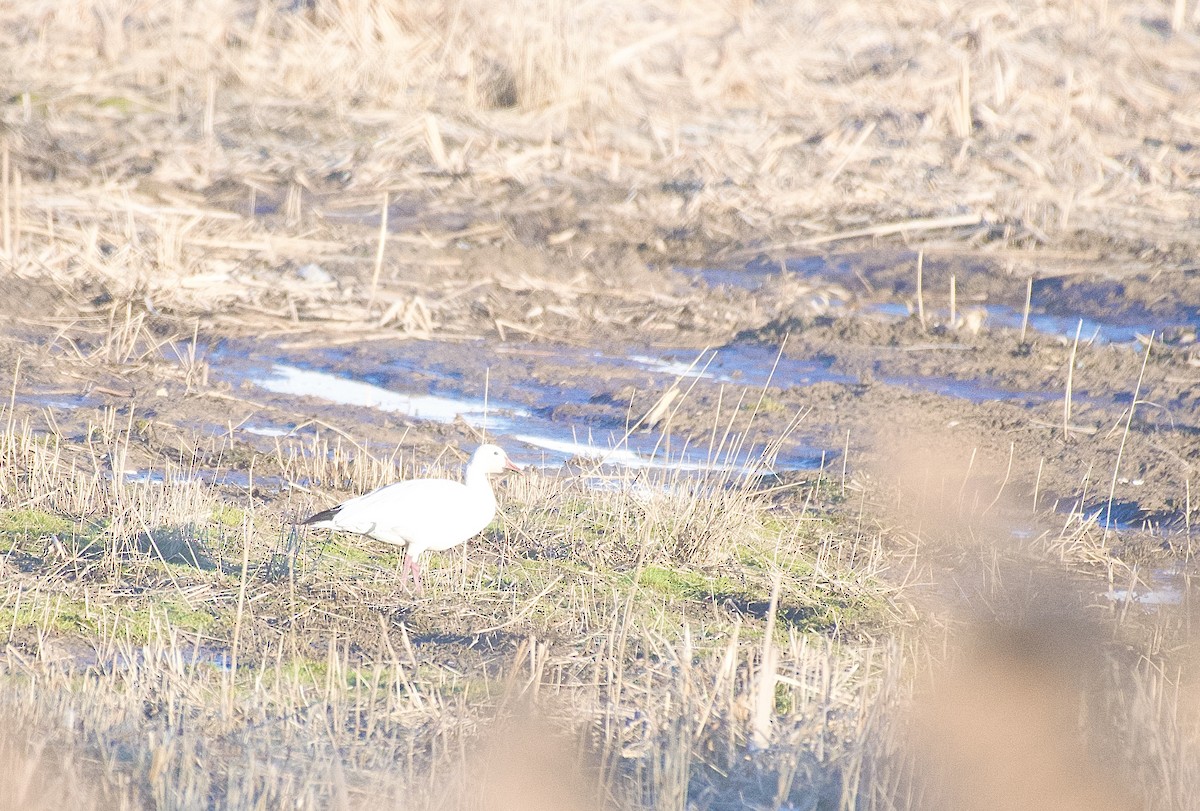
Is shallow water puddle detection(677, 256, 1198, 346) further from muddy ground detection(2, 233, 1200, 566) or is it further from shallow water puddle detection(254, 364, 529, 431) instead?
shallow water puddle detection(254, 364, 529, 431)

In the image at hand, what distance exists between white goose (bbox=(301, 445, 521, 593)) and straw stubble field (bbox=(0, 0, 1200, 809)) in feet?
0.89

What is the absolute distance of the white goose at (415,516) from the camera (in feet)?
20.9

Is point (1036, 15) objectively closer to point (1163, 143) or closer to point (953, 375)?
point (1163, 143)

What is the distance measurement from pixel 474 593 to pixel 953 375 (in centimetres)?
463

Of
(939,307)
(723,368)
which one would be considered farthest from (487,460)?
(939,307)

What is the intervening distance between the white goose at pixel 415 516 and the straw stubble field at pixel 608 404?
27 centimetres

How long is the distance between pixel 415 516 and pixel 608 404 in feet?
11.3

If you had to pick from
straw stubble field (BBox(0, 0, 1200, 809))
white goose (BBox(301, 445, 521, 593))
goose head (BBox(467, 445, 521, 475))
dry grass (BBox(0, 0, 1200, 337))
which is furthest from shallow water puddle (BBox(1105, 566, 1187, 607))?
dry grass (BBox(0, 0, 1200, 337))

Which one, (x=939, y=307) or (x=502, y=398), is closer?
(x=502, y=398)

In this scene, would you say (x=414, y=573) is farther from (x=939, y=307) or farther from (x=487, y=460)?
(x=939, y=307)

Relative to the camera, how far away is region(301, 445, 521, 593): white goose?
6367mm

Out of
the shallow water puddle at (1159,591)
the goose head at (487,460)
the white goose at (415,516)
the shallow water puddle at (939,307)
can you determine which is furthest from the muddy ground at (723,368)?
the white goose at (415,516)

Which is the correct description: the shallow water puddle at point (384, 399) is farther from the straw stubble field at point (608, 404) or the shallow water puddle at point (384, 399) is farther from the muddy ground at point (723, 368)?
the straw stubble field at point (608, 404)

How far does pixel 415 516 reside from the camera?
6.38 m
